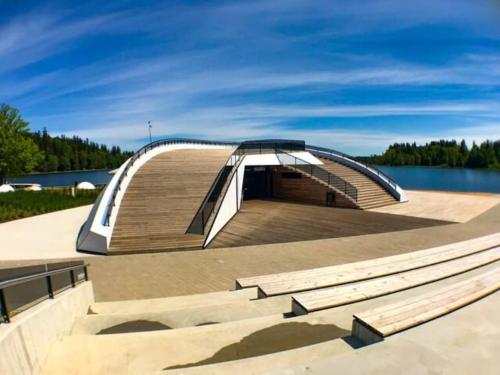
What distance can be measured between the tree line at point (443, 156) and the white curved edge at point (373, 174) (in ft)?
173

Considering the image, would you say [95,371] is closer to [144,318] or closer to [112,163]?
[144,318]

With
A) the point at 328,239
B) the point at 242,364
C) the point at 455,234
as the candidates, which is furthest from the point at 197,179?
the point at 242,364

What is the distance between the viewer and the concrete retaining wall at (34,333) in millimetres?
2736

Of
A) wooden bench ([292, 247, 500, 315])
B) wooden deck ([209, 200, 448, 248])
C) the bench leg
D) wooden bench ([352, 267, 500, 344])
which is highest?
wooden bench ([352, 267, 500, 344])

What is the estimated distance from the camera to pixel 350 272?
18.4 feet

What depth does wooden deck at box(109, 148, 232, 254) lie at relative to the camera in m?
11.3

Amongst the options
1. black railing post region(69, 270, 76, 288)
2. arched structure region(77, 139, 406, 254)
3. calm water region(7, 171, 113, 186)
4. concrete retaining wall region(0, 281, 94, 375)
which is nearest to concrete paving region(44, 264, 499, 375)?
concrete retaining wall region(0, 281, 94, 375)

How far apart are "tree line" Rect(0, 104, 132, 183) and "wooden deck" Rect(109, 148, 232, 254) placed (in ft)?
96.6

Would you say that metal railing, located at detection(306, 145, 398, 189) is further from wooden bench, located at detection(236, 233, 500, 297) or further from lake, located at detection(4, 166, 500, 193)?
wooden bench, located at detection(236, 233, 500, 297)

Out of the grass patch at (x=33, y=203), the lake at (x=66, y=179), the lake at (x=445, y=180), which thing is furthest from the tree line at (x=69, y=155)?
the grass patch at (x=33, y=203)

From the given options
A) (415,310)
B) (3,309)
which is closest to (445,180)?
(415,310)

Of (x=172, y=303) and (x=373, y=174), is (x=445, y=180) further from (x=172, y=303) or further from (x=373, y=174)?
(x=172, y=303)

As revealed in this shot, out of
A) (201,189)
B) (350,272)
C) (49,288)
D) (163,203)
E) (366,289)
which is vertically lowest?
(350,272)

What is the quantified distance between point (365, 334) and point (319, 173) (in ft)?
61.4
